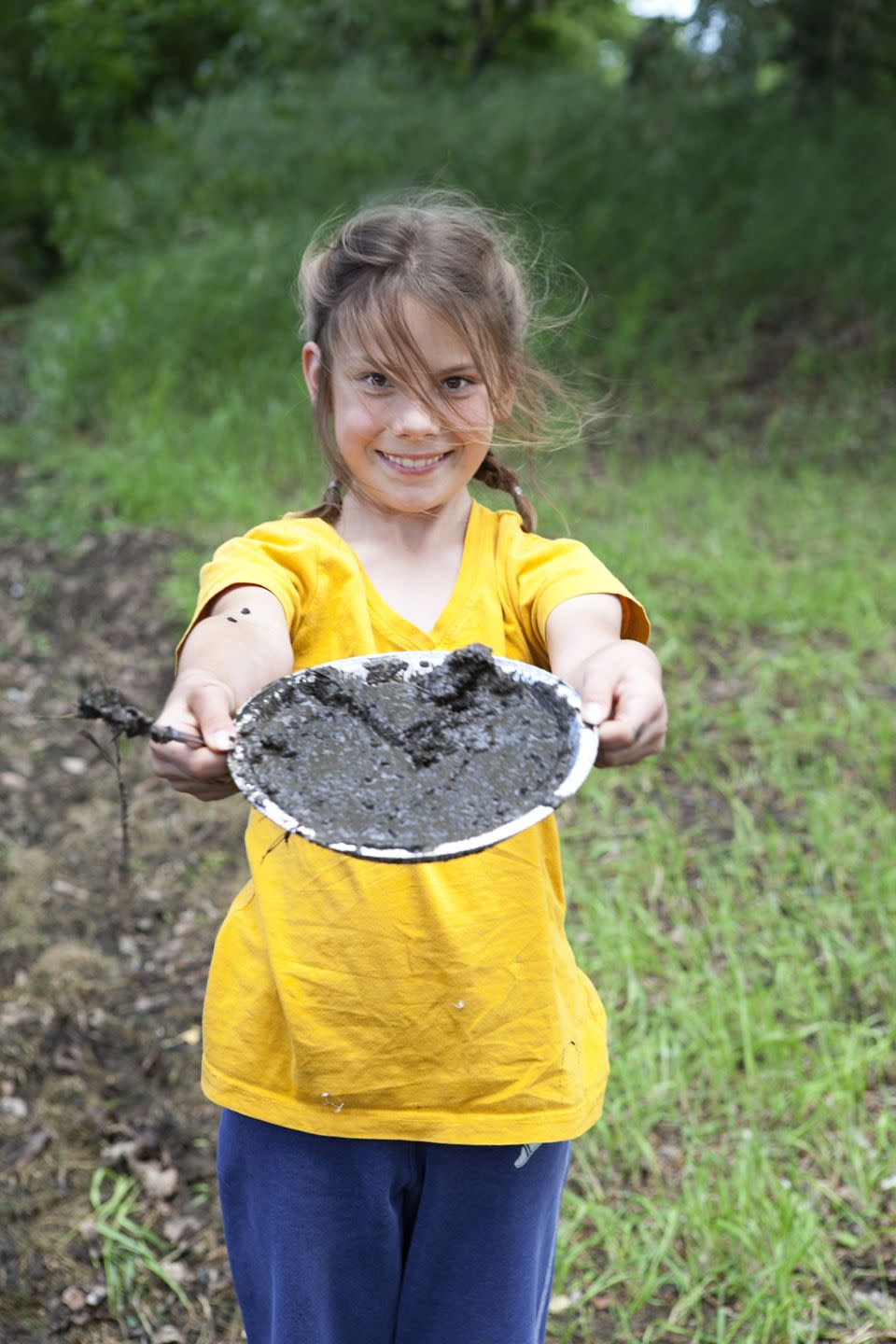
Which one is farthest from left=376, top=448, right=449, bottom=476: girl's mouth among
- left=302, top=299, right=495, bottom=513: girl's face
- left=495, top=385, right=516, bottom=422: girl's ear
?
left=495, top=385, right=516, bottom=422: girl's ear

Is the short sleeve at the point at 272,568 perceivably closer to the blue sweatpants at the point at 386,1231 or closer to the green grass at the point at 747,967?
the blue sweatpants at the point at 386,1231

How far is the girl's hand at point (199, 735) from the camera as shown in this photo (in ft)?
4.29

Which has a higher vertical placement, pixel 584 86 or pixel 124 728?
pixel 584 86

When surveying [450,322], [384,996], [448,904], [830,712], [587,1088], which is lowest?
[830,712]

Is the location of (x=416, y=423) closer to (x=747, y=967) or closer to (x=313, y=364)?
(x=313, y=364)

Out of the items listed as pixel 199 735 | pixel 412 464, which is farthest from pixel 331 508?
pixel 199 735

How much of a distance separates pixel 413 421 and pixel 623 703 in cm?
43

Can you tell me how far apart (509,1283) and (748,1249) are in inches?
39.3

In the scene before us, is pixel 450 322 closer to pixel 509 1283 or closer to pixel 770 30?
pixel 509 1283

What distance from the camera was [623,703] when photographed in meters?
1.36

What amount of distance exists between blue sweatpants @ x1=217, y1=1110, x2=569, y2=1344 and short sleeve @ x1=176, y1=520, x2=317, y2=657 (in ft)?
2.08

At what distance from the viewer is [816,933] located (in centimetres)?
314

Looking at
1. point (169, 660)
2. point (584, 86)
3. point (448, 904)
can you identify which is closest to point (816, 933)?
point (448, 904)

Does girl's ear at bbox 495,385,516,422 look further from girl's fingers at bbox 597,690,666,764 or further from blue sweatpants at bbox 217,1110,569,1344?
→ blue sweatpants at bbox 217,1110,569,1344
